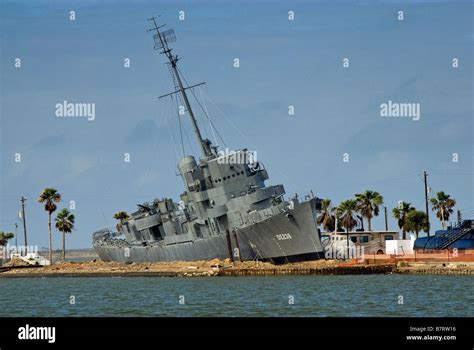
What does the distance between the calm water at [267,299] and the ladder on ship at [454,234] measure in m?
16.2

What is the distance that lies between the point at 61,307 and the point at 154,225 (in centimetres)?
4743

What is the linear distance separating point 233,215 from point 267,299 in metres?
36.0

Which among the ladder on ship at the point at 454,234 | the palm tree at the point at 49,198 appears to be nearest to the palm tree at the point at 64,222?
the palm tree at the point at 49,198

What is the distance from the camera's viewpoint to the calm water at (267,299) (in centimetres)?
3984

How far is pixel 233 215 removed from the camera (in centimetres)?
8275

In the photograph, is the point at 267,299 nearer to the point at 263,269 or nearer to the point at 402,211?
the point at 263,269

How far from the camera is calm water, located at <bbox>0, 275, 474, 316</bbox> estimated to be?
131ft

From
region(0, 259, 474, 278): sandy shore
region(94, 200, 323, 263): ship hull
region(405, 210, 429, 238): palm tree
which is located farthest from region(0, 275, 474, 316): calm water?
region(405, 210, 429, 238): palm tree

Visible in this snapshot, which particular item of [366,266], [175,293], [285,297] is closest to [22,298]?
[175,293]

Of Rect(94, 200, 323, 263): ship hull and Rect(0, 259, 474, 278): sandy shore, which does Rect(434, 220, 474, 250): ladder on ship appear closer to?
Rect(0, 259, 474, 278): sandy shore

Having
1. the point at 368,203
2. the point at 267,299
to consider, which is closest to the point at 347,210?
the point at 368,203

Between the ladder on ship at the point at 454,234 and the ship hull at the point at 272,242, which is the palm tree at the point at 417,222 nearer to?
the ladder on ship at the point at 454,234

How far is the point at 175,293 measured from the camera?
2179 inches
